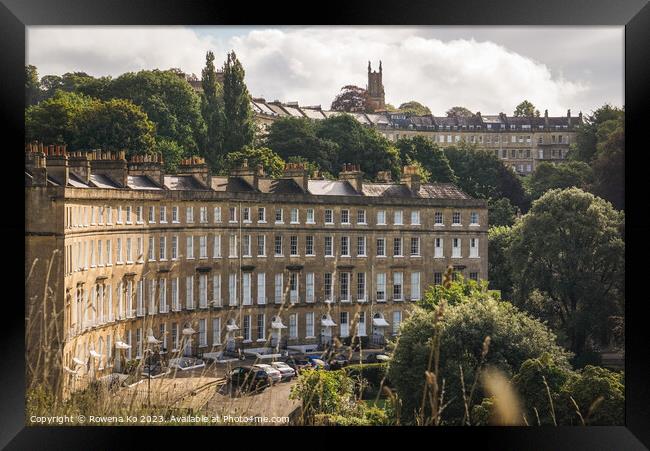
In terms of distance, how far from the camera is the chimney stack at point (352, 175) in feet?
94.0

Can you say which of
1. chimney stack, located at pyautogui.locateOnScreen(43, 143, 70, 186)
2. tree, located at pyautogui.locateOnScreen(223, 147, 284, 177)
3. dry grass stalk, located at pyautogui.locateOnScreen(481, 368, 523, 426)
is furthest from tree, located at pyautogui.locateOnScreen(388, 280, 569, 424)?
tree, located at pyautogui.locateOnScreen(223, 147, 284, 177)

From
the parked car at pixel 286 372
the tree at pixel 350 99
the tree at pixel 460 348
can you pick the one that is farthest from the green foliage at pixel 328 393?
the tree at pixel 350 99

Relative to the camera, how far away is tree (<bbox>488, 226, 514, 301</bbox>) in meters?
27.3

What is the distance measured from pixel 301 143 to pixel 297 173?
1.29 m

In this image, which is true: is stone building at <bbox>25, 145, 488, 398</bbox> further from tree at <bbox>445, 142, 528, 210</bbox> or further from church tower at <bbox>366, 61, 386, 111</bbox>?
church tower at <bbox>366, 61, 386, 111</bbox>

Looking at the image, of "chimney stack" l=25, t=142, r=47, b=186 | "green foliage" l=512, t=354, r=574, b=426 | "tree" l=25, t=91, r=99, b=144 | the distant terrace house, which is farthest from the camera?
the distant terrace house

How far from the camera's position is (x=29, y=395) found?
336 inches

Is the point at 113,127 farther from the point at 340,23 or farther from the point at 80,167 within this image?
the point at 340,23

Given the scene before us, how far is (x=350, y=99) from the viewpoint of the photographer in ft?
87.1

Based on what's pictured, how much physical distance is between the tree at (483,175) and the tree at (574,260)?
11.4 ft

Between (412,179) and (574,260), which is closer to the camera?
(574,260)

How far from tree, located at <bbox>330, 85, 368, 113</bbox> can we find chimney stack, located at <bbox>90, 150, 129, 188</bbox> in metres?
5.56

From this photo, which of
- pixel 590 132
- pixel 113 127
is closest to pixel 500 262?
pixel 590 132
